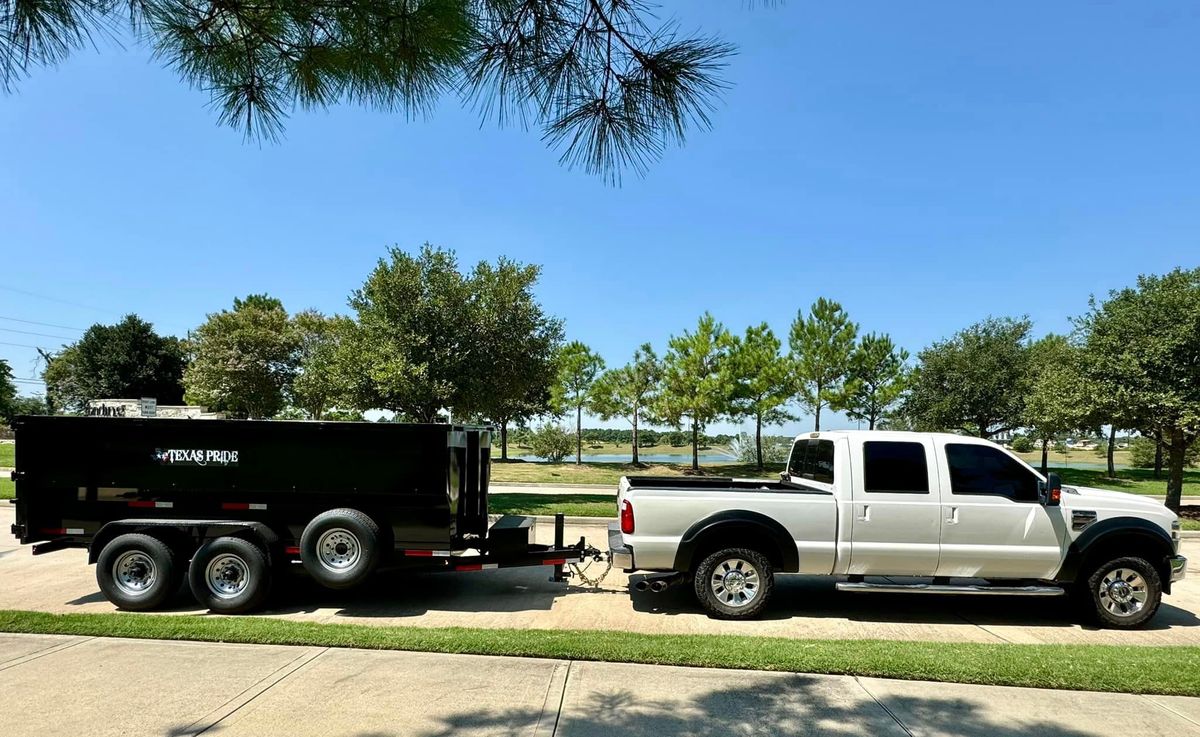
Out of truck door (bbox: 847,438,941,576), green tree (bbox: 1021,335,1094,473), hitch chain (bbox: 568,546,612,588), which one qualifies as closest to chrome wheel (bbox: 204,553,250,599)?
hitch chain (bbox: 568,546,612,588)

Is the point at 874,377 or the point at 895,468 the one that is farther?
the point at 874,377

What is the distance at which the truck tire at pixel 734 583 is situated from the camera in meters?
6.95

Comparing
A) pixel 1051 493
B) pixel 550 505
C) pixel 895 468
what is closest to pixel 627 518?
pixel 895 468

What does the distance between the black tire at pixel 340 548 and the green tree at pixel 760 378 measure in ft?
98.2

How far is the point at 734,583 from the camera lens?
701cm

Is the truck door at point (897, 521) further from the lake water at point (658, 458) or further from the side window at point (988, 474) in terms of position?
the lake water at point (658, 458)

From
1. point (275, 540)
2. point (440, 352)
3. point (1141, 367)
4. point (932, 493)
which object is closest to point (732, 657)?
point (932, 493)

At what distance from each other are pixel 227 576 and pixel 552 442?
37618 mm

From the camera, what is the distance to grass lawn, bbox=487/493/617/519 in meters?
13.7

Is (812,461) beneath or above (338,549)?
above

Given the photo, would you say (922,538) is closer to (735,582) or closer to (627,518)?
(735,582)

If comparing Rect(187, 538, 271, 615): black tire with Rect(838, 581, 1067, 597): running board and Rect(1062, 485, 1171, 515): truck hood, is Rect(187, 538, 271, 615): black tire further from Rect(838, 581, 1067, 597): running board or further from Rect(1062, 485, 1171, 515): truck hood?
Rect(1062, 485, 1171, 515): truck hood

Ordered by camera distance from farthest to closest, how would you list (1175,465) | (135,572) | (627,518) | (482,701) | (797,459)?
(1175,465) < (797,459) < (627,518) < (135,572) < (482,701)

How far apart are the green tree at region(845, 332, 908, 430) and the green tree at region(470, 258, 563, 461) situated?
23.6m
